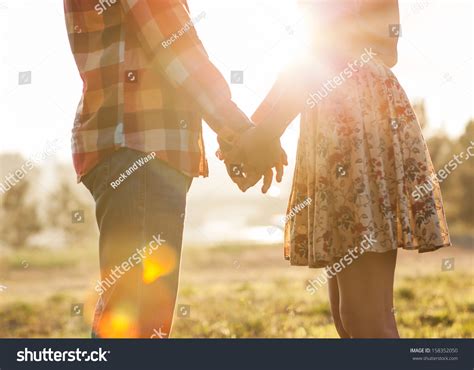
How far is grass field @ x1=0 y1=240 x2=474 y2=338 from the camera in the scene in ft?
15.9

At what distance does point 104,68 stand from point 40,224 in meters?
16.5

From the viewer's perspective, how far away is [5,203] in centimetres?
1719

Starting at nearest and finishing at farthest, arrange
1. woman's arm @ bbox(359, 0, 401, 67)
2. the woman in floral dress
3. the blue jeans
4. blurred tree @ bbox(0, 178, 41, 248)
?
the blue jeans
the woman in floral dress
woman's arm @ bbox(359, 0, 401, 67)
blurred tree @ bbox(0, 178, 41, 248)

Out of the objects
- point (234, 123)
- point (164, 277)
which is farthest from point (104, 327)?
point (234, 123)

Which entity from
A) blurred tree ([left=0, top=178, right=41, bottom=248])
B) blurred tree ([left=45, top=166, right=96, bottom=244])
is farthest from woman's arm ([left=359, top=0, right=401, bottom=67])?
blurred tree ([left=0, top=178, right=41, bottom=248])

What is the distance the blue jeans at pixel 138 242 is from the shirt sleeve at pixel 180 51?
0.26 meters

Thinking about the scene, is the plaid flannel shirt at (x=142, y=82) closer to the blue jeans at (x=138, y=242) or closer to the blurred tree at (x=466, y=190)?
the blue jeans at (x=138, y=242)

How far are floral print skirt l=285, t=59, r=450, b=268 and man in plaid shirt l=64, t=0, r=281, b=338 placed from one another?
0.39 metres

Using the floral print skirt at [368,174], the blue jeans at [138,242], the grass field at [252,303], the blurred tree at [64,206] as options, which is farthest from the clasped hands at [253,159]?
the blurred tree at [64,206]

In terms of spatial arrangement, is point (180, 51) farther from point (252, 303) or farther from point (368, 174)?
point (252, 303)

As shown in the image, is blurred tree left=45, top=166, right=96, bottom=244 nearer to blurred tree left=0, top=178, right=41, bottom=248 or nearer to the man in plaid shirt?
blurred tree left=0, top=178, right=41, bottom=248

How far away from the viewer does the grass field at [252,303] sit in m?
4.83
